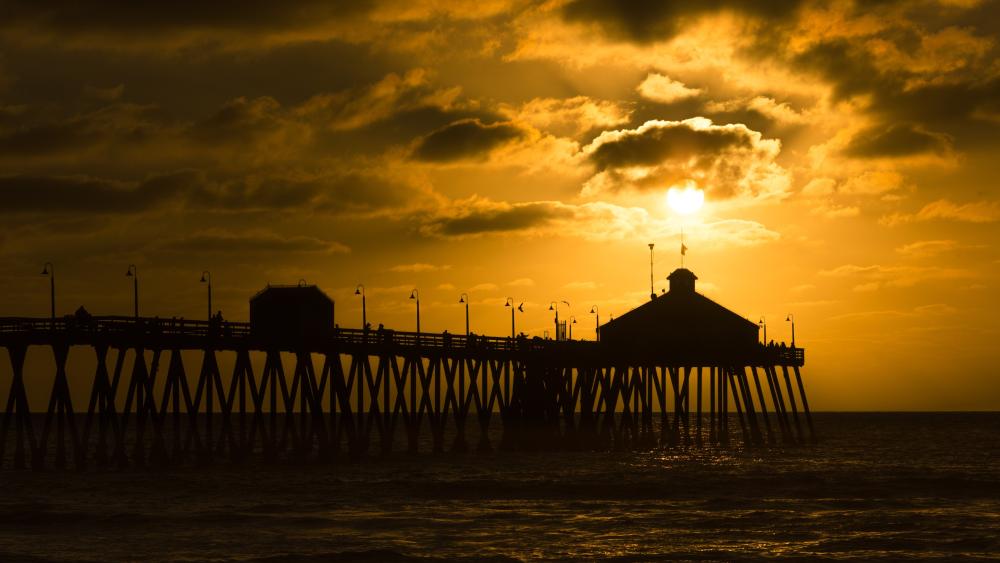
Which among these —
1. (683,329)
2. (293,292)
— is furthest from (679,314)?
(293,292)

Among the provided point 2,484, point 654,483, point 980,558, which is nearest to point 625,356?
point 654,483

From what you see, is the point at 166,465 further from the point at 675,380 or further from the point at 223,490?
the point at 675,380

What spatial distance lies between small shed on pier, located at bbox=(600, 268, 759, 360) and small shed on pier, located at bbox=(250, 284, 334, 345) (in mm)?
20909

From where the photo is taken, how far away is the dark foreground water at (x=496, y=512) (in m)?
35.9

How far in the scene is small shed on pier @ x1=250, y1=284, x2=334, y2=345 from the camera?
6038 centimetres

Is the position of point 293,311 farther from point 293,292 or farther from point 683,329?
point 683,329

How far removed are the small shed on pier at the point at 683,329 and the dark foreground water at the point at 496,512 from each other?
33.3 ft

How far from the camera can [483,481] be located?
55406 mm

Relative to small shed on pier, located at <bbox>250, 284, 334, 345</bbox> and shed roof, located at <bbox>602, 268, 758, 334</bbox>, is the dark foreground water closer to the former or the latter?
small shed on pier, located at <bbox>250, 284, 334, 345</bbox>

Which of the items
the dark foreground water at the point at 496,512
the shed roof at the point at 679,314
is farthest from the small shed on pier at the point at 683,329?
the dark foreground water at the point at 496,512

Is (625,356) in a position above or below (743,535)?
above

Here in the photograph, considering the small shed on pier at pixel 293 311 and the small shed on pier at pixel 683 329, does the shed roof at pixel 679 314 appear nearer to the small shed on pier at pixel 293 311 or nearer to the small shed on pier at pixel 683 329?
the small shed on pier at pixel 683 329

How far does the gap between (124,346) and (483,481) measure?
15051 mm

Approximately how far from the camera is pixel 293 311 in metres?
60.6
